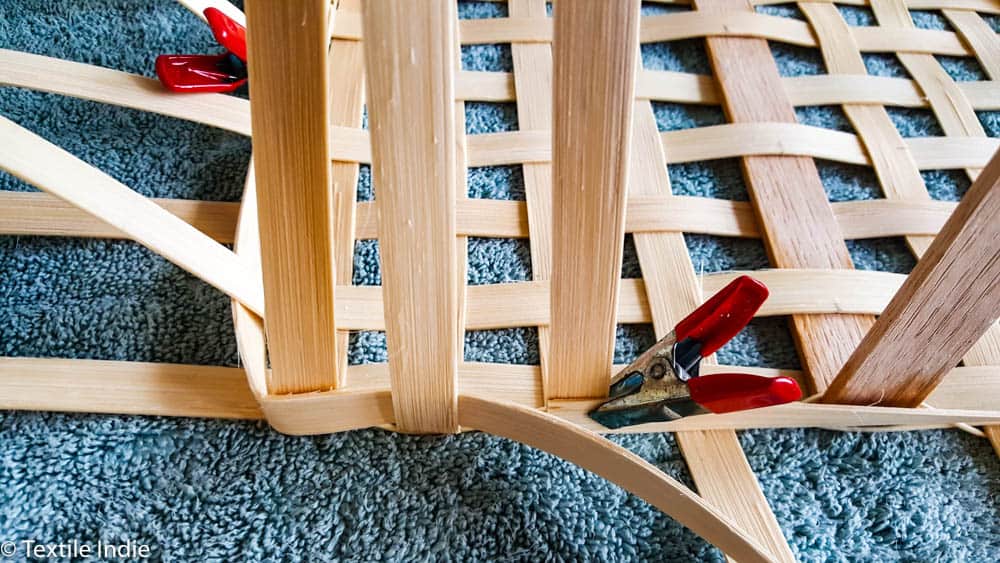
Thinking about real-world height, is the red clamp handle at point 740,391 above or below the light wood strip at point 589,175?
below

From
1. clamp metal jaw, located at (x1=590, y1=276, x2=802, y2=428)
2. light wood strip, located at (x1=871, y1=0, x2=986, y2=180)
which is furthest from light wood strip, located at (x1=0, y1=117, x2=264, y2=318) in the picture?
light wood strip, located at (x1=871, y1=0, x2=986, y2=180)

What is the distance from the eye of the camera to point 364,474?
17.9 inches

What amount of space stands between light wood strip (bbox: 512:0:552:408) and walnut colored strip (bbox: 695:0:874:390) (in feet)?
0.51

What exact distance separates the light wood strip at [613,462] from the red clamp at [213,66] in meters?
0.34

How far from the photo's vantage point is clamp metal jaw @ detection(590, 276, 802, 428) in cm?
39

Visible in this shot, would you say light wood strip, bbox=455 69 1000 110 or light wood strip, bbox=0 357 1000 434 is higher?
light wood strip, bbox=455 69 1000 110

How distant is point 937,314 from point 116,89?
22.0 inches

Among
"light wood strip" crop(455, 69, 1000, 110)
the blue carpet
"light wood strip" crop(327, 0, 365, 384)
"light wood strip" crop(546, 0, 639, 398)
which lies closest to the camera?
"light wood strip" crop(546, 0, 639, 398)

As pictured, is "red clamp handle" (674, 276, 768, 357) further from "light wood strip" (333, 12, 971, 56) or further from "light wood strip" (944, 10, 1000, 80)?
"light wood strip" (944, 10, 1000, 80)

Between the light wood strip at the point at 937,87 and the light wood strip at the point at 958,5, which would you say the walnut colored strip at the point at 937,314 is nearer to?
the light wood strip at the point at 937,87

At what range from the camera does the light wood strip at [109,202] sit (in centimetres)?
44

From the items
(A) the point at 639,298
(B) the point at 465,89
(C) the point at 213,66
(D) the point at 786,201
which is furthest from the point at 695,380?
(C) the point at 213,66

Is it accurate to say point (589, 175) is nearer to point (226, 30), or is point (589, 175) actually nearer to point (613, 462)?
point (613, 462)

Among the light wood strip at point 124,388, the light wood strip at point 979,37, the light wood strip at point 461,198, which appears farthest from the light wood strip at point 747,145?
the light wood strip at point 124,388
